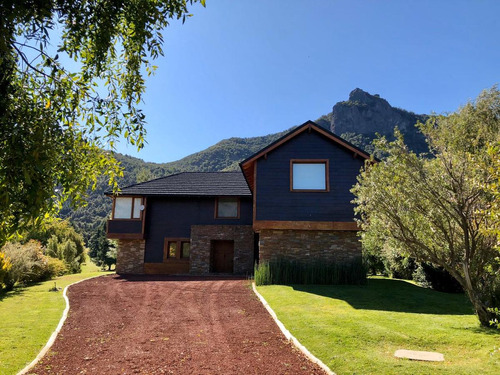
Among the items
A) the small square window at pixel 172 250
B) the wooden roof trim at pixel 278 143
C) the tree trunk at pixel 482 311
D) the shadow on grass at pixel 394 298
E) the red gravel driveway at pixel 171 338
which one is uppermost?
the wooden roof trim at pixel 278 143

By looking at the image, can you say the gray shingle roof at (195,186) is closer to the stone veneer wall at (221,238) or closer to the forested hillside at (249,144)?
the stone veneer wall at (221,238)

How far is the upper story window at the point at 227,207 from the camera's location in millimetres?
22531

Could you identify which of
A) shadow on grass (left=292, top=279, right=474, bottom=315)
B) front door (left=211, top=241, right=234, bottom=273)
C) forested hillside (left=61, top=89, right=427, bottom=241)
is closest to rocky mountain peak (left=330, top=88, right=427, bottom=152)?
forested hillside (left=61, top=89, right=427, bottom=241)

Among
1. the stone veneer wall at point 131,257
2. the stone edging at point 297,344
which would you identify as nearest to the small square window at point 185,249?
the stone veneer wall at point 131,257

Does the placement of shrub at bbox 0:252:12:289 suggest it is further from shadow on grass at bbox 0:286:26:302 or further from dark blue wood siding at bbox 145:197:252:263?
dark blue wood siding at bbox 145:197:252:263

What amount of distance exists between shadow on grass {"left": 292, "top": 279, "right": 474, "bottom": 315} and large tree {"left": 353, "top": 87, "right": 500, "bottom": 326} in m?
2.54

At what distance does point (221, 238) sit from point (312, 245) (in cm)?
722

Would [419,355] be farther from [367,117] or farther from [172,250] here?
[367,117]

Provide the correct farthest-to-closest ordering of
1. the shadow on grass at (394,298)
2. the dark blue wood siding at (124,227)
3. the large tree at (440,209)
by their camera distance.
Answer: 1. the dark blue wood siding at (124,227)
2. the shadow on grass at (394,298)
3. the large tree at (440,209)

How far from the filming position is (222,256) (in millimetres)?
22281

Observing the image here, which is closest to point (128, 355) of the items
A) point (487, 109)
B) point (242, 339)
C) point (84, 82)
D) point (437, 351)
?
point (242, 339)

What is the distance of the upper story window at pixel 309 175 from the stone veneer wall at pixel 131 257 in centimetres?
1168

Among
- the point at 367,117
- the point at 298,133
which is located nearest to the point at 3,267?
the point at 298,133

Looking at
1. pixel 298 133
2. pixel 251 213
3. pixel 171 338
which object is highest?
pixel 298 133
